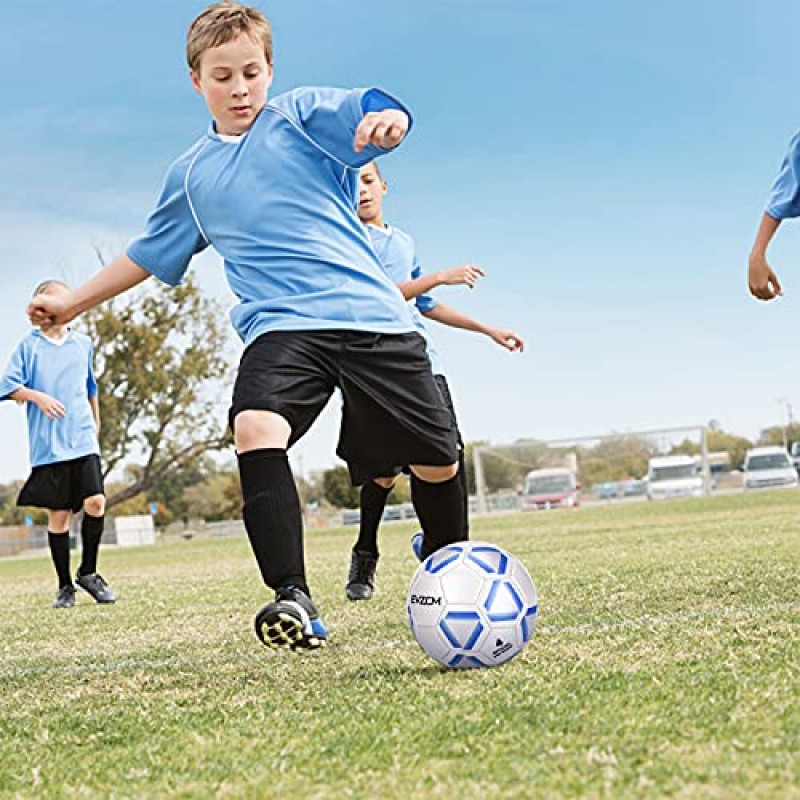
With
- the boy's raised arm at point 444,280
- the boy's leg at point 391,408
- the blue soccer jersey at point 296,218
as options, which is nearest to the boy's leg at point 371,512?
the boy's raised arm at point 444,280

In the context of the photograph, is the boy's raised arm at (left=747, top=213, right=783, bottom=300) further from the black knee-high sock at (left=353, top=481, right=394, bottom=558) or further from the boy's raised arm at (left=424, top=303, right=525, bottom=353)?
the black knee-high sock at (left=353, top=481, right=394, bottom=558)

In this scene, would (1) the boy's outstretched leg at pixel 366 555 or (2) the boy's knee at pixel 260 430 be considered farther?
(1) the boy's outstretched leg at pixel 366 555

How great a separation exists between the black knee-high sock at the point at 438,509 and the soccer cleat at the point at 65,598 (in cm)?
413

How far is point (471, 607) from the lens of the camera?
3496 millimetres

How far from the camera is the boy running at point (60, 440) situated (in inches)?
327

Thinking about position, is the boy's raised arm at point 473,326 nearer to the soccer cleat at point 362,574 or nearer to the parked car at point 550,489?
the soccer cleat at point 362,574

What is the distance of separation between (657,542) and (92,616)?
16.0 ft

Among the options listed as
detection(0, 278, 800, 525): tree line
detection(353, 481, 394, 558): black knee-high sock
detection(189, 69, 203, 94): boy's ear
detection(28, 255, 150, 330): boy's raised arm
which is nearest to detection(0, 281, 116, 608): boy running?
detection(353, 481, 394, 558): black knee-high sock

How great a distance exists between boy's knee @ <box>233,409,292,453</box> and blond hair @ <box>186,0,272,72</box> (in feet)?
4.02

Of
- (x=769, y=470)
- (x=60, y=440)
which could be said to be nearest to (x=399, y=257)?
(x=60, y=440)

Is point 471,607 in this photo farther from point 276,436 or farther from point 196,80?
point 196,80

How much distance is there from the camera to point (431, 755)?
2.38 metres

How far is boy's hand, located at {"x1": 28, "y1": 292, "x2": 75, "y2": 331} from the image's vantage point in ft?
14.0

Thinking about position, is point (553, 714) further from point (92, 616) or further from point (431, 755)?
point (92, 616)
